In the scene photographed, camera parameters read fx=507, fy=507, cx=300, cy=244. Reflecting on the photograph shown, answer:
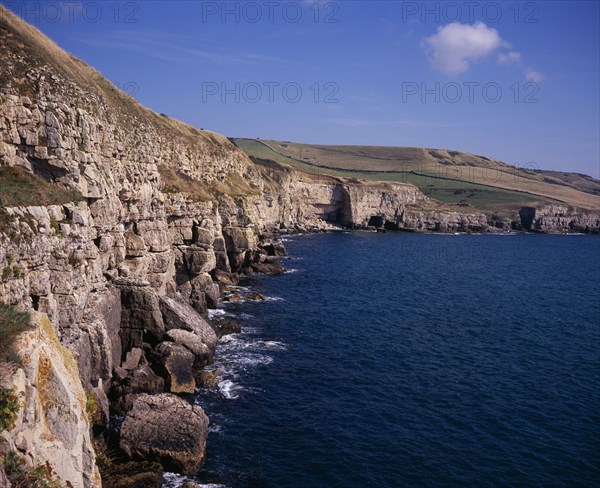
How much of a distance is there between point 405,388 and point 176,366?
49.8ft

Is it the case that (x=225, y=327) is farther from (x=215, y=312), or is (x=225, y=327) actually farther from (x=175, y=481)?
(x=175, y=481)

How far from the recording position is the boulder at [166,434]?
23766 millimetres

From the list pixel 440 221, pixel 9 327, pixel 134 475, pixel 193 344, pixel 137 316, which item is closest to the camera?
pixel 9 327

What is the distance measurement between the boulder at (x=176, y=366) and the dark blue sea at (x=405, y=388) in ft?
4.44

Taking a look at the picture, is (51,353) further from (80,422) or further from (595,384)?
(595,384)

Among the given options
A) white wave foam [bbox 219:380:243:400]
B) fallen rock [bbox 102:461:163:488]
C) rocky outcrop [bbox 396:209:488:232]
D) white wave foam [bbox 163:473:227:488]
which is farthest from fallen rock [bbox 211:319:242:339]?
rocky outcrop [bbox 396:209:488:232]

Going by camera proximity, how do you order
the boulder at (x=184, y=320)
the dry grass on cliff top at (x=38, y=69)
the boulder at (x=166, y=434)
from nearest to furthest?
the boulder at (x=166, y=434) → the dry grass on cliff top at (x=38, y=69) → the boulder at (x=184, y=320)

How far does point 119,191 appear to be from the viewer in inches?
1464

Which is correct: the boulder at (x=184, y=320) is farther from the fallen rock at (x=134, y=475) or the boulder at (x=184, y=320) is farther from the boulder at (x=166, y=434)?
the fallen rock at (x=134, y=475)

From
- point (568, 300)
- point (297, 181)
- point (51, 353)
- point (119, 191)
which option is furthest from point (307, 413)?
point (297, 181)

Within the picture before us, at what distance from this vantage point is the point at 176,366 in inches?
1281

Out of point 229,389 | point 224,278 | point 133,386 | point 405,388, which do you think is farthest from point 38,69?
point 224,278

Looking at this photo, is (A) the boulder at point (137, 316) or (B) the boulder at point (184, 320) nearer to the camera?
(A) the boulder at point (137, 316)

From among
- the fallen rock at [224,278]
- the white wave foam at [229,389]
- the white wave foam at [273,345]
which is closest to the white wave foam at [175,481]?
the white wave foam at [229,389]
